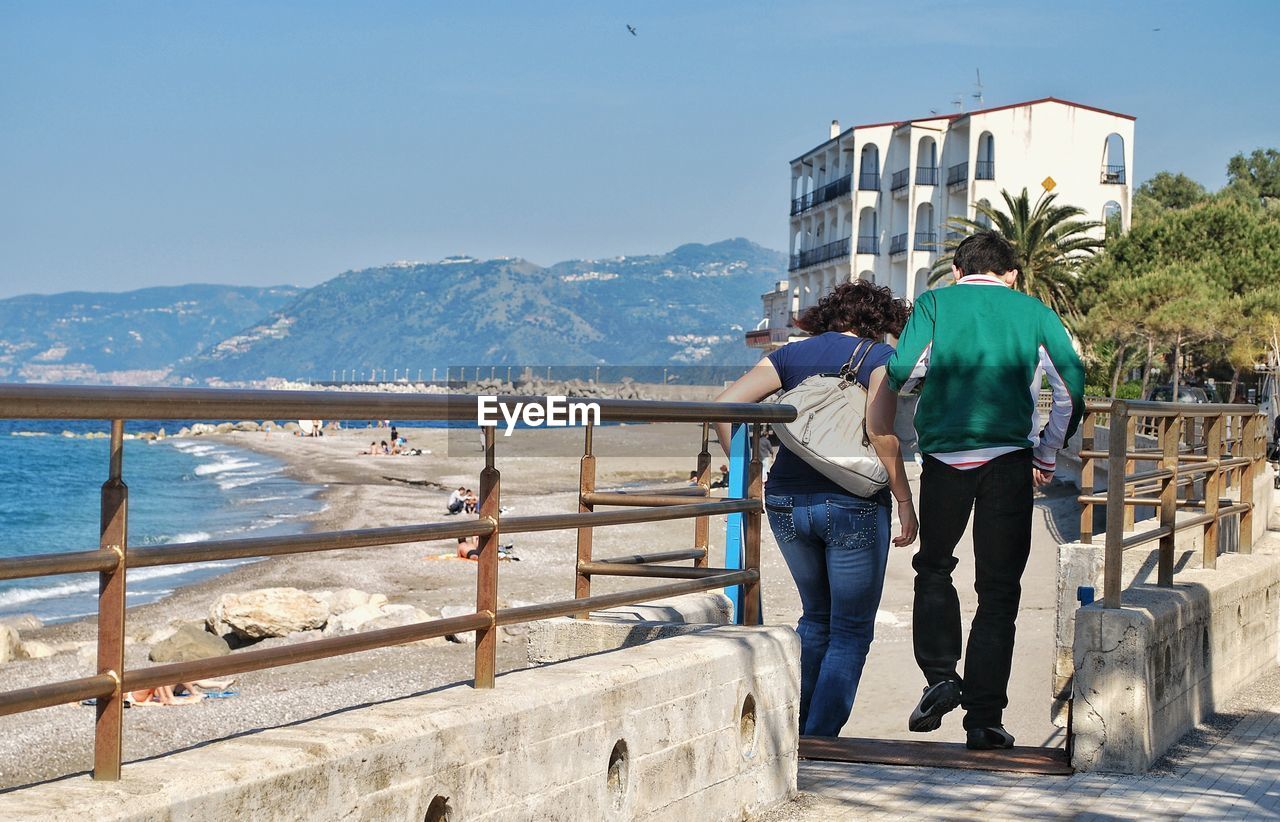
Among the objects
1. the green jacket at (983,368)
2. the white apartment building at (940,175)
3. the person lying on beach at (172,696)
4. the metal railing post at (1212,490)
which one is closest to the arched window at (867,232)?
the white apartment building at (940,175)

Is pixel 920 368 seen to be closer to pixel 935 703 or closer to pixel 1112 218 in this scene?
pixel 935 703

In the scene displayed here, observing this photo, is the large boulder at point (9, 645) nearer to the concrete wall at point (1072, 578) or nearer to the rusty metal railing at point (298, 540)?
the concrete wall at point (1072, 578)

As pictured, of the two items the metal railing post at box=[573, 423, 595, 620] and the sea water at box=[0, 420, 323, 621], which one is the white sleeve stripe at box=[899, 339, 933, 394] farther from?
the sea water at box=[0, 420, 323, 621]

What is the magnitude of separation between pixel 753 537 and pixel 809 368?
74 cm

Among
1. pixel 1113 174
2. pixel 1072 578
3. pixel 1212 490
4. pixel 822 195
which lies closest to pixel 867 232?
pixel 822 195

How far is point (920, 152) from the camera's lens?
6519 cm

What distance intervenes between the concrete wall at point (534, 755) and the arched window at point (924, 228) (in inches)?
2415

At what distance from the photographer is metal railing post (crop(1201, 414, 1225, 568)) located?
7.55 m

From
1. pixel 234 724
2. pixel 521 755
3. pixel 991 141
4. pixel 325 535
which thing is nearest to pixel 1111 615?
pixel 521 755

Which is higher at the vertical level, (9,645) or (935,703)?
(935,703)

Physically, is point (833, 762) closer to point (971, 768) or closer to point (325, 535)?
point (971, 768)

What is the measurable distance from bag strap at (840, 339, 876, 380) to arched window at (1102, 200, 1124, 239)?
54.5 m

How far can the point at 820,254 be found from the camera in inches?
2968

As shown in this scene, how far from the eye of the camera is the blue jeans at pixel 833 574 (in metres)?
5.54
